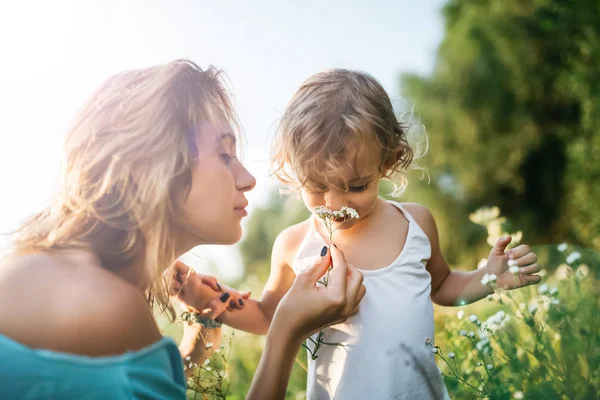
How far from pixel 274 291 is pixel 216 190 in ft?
2.27

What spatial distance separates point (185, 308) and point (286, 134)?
26.8 inches

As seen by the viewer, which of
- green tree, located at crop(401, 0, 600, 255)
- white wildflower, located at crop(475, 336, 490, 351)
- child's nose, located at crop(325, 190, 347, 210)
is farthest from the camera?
green tree, located at crop(401, 0, 600, 255)

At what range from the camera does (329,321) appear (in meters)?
1.62

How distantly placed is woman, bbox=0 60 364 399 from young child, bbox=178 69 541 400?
0.65 ft

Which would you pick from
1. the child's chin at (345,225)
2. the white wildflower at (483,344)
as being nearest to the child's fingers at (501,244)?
the child's chin at (345,225)

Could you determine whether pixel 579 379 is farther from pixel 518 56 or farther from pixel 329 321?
pixel 518 56

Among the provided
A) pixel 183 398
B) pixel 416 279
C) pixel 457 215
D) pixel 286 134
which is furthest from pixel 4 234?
pixel 457 215

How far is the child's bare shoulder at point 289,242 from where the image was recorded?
2064mm

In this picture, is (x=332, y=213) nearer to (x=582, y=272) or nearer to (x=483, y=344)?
(x=483, y=344)

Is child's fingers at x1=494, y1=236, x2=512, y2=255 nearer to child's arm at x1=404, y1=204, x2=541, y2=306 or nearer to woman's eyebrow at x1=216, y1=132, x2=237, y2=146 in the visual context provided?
child's arm at x1=404, y1=204, x2=541, y2=306

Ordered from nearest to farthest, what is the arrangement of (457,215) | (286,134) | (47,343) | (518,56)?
(47,343) < (286,134) < (518,56) < (457,215)

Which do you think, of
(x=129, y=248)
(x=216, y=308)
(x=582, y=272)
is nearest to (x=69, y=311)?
(x=129, y=248)

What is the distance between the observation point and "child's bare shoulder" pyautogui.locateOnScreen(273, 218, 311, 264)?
2.06 meters

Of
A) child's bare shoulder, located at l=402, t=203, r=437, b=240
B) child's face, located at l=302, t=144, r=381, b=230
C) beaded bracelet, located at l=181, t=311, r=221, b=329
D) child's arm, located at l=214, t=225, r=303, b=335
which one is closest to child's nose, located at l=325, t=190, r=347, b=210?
child's face, located at l=302, t=144, r=381, b=230
